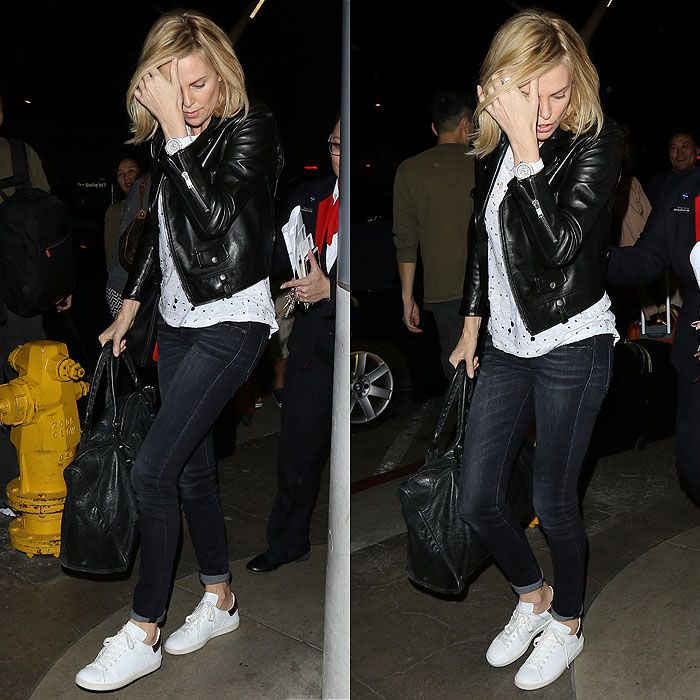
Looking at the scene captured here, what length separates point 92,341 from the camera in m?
8.89

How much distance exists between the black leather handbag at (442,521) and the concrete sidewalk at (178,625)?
1.66 feet

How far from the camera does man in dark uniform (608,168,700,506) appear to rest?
3.05m

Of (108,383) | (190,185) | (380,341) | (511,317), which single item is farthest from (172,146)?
(380,341)

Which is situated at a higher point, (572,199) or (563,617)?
(572,199)

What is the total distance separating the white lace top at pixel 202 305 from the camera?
9.27ft

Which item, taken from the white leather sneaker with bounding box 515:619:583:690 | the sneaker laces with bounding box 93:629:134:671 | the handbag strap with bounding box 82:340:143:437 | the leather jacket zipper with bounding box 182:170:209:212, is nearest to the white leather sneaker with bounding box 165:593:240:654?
the sneaker laces with bounding box 93:629:134:671

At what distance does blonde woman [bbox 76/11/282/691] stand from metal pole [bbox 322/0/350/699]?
0.74 metres

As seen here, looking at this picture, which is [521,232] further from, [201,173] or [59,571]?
[59,571]

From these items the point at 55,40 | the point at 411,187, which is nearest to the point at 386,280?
the point at 411,187

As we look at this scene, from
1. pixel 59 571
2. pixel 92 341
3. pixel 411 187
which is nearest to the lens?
pixel 59 571

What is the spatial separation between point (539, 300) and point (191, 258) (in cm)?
108

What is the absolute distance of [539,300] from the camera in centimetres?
259

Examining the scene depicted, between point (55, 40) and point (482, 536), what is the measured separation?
43.9 ft

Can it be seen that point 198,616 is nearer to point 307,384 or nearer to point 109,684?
point 109,684
